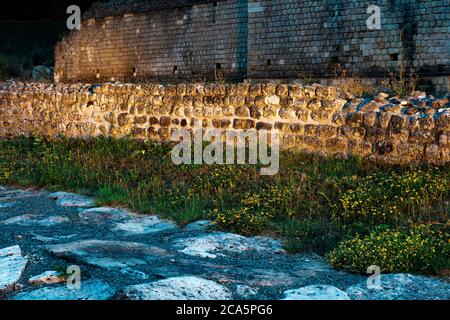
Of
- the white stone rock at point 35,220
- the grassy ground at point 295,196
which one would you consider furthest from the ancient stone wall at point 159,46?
the white stone rock at point 35,220

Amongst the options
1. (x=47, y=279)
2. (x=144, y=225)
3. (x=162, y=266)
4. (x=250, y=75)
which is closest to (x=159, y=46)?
(x=250, y=75)

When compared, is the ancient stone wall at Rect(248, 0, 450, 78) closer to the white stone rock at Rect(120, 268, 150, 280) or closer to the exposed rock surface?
the exposed rock surface

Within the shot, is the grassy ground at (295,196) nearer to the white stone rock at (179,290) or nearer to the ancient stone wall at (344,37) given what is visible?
the white stone rock at (179,290)

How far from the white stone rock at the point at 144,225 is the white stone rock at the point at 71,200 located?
0.88 m

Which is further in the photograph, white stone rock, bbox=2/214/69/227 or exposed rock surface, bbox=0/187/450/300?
white stone rock, bbox=2/214/69/227

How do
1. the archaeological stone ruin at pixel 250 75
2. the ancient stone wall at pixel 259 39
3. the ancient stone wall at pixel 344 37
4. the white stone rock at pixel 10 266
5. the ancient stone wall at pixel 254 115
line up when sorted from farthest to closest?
the ancient stone wall at pixel 259 39, the ancient stone wall at pixel 344 37, the archaeological stone ruin at pixel 250 75, the ancient stone wall at pixel 254 115, the white stone rock at pixel 10 266

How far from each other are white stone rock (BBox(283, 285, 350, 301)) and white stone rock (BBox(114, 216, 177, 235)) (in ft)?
6.51

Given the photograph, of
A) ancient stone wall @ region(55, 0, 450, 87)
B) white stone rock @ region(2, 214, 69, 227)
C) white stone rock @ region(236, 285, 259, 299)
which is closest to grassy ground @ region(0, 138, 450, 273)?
white stone rock @ region(2, 214, 69, 227)

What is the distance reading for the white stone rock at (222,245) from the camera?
15.5ft

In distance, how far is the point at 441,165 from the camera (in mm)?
7051

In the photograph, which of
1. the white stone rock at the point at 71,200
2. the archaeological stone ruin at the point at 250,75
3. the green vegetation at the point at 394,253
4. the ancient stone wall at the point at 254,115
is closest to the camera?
the green vegetation at the point at 394,253

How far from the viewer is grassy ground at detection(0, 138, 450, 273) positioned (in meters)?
4.56

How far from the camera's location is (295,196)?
20.3 feet
